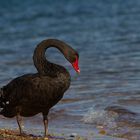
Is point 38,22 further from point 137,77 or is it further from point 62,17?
point 137,77

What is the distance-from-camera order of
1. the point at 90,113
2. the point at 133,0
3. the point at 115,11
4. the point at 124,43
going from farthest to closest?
the point at 133,0, the point at 115,11, the point at 124,43, the point at 90,113

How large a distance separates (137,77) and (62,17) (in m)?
20.2

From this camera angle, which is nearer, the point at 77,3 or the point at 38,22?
the point at 38,22

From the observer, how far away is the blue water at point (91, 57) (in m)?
10.9

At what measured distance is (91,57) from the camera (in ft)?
61.0

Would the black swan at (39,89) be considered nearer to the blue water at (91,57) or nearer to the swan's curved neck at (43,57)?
the swan's curved neck at (43,57)

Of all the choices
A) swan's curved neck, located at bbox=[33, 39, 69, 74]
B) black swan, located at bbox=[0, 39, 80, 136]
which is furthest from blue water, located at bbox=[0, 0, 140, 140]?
swan's curved neck, located at bbox=[33, 39, 69, 74]

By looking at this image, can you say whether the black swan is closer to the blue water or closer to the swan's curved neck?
the swan's curved neck

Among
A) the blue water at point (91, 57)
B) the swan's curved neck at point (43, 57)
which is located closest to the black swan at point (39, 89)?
the swan's curved neck at point (43, 57)

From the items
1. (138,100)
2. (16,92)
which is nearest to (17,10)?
(138,100)

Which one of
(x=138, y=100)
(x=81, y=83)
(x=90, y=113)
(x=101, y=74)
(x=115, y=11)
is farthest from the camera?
(x=115, y=11)

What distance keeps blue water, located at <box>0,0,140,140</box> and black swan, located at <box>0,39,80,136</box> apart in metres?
1.18

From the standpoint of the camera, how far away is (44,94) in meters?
8.19

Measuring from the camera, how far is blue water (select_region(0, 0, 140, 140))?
10883 mm
